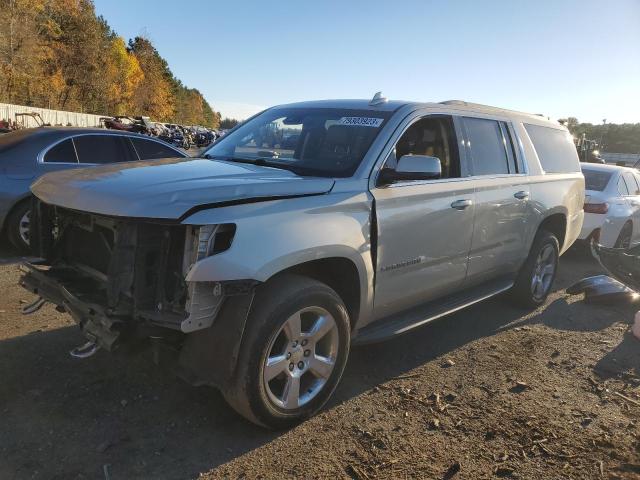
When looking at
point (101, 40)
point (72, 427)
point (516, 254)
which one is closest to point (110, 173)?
point (72, 427)

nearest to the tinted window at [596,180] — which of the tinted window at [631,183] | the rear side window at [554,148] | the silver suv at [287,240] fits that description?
the tinted window at [631,183]

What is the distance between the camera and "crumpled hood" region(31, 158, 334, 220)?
8.72ft

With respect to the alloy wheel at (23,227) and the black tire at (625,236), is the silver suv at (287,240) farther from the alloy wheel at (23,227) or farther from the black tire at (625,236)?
the black tire at (625,236)

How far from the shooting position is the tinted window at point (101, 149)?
7320mm

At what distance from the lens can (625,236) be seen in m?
8.66

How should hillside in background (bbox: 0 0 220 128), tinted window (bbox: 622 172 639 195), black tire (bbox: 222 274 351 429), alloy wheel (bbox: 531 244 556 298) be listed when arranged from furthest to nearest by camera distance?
hillside in background (bbox: 0 0 220 128) < tinted window (bbox: 622 172 639 195) < alloy wheel (bbox: 531 244 556 298) < black tire (bbox: 222 274 351 429)

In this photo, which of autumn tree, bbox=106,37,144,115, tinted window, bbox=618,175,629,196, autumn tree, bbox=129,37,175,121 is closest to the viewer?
tinted window, bbox=618,175,629,196

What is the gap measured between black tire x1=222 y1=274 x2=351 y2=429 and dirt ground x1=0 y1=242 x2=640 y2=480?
0.53 feet

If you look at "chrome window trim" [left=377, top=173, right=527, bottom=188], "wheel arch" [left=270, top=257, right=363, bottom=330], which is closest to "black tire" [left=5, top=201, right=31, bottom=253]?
"wheel arch" [left=270, top=257, right=363, bottom=330]

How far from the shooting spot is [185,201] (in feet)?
8.68

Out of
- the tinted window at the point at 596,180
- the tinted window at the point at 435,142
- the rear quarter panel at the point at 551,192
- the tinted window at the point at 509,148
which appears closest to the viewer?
the tinted window at the point at 435,142

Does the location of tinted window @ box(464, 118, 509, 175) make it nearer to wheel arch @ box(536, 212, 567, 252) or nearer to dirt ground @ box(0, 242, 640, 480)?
wheel arch @ box(536, 212, 567, 252)

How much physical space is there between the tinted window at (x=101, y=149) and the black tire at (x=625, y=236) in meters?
7.84

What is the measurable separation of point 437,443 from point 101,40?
73.8 m
